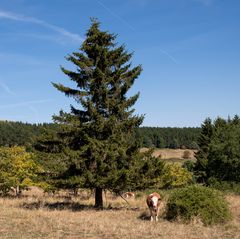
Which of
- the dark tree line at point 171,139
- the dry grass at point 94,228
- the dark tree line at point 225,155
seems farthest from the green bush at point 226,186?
the dark tree line at point 171,139

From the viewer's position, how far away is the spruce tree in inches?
924

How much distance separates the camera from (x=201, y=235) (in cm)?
1488

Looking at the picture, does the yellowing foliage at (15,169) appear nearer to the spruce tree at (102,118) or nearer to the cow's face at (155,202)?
the spruce tree at (102,118)

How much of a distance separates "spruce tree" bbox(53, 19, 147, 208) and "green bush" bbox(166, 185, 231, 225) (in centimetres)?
424

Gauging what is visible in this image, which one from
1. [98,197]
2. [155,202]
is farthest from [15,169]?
[155,202]

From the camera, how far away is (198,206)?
18516 millimetres

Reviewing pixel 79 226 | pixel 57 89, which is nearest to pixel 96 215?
pixel 79 226

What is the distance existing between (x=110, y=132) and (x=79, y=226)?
28.7 feet

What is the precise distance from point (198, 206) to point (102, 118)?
27.8 feet

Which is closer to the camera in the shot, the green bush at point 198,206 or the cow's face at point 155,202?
the green bush at point 198,206

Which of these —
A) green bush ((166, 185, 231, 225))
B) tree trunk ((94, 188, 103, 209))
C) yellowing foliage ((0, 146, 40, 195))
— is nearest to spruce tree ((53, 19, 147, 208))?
tree trunk ((94, 188, 103, 209))

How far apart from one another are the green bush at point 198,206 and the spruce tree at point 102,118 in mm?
4240

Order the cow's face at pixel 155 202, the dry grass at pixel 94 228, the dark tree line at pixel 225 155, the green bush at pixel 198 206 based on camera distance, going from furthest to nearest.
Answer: the dark tree line at pixel 225 155 < the cow's face at pixel 155 202 < the green bush at pixel 198 206 < the dry grass at pixel 94 228

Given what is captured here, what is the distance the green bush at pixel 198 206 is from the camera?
59.7ft
